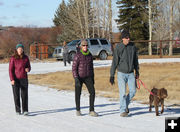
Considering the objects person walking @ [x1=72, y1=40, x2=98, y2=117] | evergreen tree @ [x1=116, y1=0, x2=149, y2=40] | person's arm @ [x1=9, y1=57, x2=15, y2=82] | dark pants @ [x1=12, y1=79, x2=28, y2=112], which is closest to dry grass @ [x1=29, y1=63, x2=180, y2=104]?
person walking @ [x1=72, y1=40, x2=98, y2=117]

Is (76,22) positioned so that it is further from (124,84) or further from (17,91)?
(124,84)

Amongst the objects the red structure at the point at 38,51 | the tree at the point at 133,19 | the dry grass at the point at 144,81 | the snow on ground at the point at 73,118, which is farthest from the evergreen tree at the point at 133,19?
the snow on ground at the point at 73,118

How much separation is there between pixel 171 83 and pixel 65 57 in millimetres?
10536

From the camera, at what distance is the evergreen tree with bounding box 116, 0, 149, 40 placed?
49.2 meters

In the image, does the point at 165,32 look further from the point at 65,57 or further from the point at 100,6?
the point at 65,57

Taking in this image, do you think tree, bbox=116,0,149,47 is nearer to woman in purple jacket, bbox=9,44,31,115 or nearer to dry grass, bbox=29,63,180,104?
dry grass, bbox=29,63,180,104

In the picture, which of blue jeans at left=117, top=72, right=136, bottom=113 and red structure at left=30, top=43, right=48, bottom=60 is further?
red structure at left=30, top=43, right=48, bottom=60

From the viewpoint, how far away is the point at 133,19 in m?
50.5

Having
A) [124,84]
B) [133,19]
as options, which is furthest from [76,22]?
[124,84]

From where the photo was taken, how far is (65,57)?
22.6 meters

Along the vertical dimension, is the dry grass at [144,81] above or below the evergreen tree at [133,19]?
below

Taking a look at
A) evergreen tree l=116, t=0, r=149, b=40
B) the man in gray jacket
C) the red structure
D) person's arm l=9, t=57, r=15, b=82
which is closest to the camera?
the man in gray jacket

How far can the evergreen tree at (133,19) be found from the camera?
49188 mm

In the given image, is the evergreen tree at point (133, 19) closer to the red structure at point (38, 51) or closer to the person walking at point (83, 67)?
the red structure at point (38, 51)
